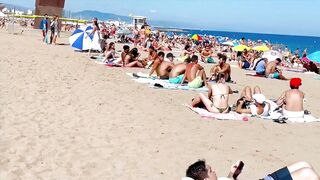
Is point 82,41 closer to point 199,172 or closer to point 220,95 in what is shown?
point 220,95

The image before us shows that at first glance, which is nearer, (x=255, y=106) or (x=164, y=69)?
(x=255, y=106)

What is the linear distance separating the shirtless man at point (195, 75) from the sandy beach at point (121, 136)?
54 cm

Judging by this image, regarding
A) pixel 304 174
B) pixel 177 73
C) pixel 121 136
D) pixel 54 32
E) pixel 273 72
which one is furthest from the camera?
pixel 54 32

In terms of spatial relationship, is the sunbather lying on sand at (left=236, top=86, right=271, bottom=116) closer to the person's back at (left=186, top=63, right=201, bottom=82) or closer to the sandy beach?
the sandy beach

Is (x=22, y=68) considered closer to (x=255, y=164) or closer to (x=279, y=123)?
(x=279, y=123)

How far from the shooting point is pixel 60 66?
481 inches

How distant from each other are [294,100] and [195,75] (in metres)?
3.25

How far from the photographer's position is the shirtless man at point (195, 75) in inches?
405

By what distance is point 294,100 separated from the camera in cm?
772

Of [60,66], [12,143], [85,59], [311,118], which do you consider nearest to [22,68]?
[60,66]

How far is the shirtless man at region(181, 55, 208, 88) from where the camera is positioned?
33.7 ft

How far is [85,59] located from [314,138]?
9661 mm

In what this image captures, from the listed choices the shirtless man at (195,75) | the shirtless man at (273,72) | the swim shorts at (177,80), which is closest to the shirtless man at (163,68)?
the swim shorts at (177,80)

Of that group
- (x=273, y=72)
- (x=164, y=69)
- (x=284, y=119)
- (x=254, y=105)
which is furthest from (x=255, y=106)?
(x=273, y=72)
